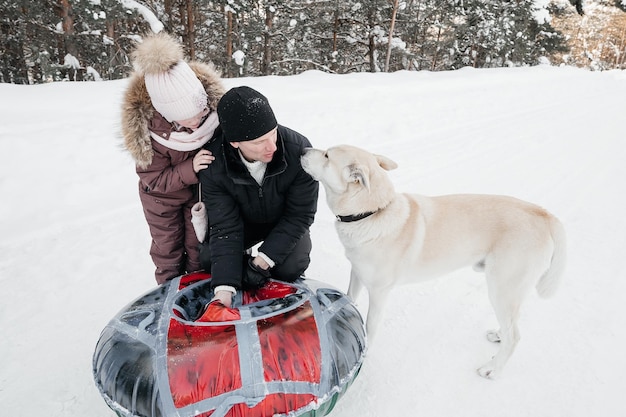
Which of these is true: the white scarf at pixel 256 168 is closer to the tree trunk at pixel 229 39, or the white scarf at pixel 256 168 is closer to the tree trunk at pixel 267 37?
the tree trunk at pixel 229 39

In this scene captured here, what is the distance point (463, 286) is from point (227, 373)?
238cm

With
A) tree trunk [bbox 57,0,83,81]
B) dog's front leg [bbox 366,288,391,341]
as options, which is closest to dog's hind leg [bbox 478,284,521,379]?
dog's front leg [bbox 366,288,391,341]

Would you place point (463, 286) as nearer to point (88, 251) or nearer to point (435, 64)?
point (88, 251)

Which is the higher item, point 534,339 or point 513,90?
point 513,90

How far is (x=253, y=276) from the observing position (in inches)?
99.4

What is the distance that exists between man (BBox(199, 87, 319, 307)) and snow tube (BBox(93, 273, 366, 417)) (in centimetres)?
40

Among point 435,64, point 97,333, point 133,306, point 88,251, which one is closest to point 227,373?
point 133,306

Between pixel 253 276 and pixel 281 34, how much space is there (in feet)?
53.6

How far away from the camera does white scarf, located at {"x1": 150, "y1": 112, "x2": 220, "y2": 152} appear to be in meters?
2.55

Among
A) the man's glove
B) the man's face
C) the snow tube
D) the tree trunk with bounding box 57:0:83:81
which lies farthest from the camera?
the tree trunk with bounding box 57:0:83:81

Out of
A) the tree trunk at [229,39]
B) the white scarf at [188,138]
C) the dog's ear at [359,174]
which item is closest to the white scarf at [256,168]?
the white scarf at [188,138]

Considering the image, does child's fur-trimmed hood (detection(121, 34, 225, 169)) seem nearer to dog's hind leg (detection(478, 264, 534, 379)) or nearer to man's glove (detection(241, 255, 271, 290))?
man's glove (detection(241, 255, 271, 290))

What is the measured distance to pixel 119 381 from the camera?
177cm

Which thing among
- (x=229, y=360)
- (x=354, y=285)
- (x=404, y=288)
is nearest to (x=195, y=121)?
(x=229, y=360)
